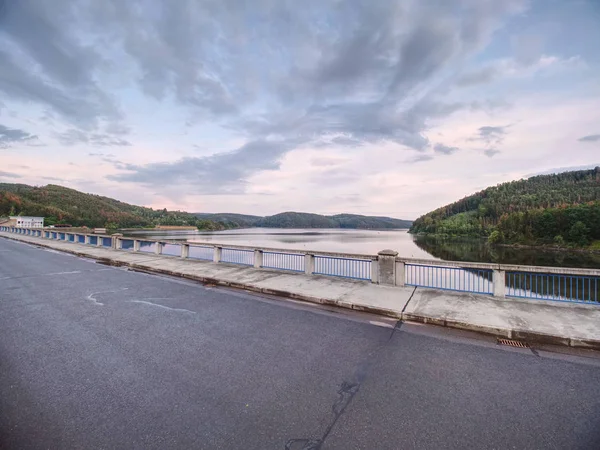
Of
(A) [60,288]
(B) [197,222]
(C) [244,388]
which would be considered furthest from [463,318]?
(B) [197,222]

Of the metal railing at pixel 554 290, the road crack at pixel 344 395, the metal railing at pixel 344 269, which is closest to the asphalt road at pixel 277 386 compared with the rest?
the road crack at pixel 344 395

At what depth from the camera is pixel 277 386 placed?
3.63m

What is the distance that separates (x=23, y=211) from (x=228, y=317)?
151m

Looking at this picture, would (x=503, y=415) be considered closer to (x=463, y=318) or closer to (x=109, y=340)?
(x=463, y=318)

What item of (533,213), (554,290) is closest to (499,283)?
(554,290)

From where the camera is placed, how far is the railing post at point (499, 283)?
7.86 m

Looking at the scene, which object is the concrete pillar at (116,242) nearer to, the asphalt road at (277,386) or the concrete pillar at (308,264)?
the asphalt road at (277,386)

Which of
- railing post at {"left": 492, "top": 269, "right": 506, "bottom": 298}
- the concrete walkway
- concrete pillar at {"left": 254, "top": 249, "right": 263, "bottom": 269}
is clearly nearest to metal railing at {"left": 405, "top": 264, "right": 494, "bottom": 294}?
railing post at {"left": 492, "top": 269, "right": 506, "bottom": 298}

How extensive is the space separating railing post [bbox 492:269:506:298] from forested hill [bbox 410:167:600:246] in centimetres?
8359

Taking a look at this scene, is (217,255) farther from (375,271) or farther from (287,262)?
(287,262)

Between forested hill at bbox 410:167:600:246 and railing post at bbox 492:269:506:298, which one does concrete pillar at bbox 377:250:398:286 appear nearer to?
railing post at bbox 492:269:506:298

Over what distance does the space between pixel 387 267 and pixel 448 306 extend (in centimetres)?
265

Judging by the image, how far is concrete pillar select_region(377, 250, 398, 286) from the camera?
948 centimetres

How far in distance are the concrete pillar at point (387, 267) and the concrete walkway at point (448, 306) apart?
1.46ft
